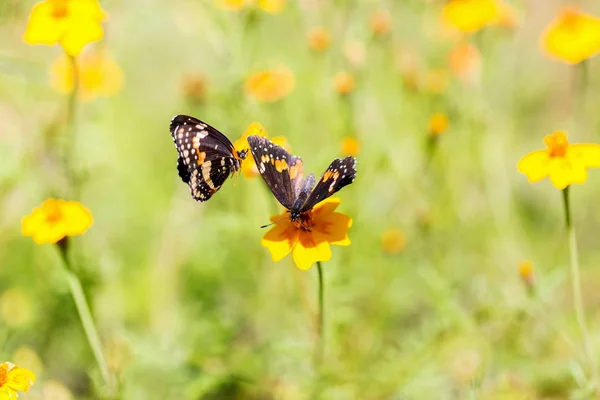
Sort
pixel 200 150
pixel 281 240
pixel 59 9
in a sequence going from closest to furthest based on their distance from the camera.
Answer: pixel 281 240 → pixel 200 150 → pixel 59 9

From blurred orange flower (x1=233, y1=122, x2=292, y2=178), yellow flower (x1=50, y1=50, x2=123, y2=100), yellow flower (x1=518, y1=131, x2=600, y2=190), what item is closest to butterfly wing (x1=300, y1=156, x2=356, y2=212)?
blurred orange flower (x1=233, y1=122, x2=292, y2=178)

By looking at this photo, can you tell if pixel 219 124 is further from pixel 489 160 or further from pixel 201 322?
pixel 489 160

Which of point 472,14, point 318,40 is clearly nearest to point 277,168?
point 318,40

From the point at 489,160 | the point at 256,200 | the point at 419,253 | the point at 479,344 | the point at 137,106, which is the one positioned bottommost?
the point at 479,344

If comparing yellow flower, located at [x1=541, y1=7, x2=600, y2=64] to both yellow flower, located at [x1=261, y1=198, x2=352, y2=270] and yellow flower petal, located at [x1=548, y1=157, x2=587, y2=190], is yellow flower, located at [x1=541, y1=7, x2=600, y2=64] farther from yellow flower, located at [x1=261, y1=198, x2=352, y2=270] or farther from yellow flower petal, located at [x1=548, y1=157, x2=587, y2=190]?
yellow flower, located at [x1=261, y1=198, x2=352, y2=270]

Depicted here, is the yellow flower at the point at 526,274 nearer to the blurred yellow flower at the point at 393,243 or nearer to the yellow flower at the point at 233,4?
the blurred yellow flower at the point at 393,243

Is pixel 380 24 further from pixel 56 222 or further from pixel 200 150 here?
pixel 56 222

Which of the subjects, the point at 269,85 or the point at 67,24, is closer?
the point at 67,24

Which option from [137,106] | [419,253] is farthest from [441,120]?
[137,106]
